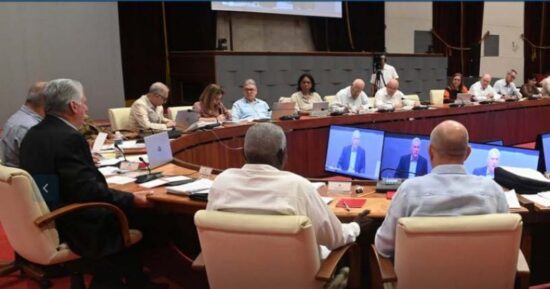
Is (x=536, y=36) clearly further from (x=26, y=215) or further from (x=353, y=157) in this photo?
(x=26, y=215)

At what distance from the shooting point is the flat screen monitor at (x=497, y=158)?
2777mm

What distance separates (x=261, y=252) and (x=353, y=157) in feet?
6.92

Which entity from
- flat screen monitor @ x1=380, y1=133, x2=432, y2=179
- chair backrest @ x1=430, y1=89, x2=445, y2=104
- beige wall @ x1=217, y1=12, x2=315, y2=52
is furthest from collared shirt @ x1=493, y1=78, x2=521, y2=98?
flat screen monitor @ x1=380, y1=133, x2=432, y2=179

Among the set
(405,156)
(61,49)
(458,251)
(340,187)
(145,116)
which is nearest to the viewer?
(458,251)

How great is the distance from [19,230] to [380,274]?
1578 millimetres

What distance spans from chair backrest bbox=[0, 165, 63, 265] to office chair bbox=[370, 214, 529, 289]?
1460 mm

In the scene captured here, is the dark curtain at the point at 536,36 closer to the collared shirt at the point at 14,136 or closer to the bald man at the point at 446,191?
the bald man at the point at 446,191

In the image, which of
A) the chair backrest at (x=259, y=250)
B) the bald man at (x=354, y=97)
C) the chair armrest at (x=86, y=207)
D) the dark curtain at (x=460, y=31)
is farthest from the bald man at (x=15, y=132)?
the dark curtain at (x=460, y=31)

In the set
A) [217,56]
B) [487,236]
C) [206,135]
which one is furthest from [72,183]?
[217,56]

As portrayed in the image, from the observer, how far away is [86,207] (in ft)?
7.55

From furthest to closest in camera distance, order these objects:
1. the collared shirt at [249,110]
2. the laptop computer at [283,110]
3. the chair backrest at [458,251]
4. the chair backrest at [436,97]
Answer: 1. the chair backrest at [436,97]
2. the collared shirt at [249,110]
3. the laptop computer at [283,110]
4. the chair backrest at [458,251]

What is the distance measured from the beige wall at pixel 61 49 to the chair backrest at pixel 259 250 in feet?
18.4

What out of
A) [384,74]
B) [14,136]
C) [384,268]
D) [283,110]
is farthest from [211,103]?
[384,74]

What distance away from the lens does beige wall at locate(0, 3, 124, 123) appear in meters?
6.39
